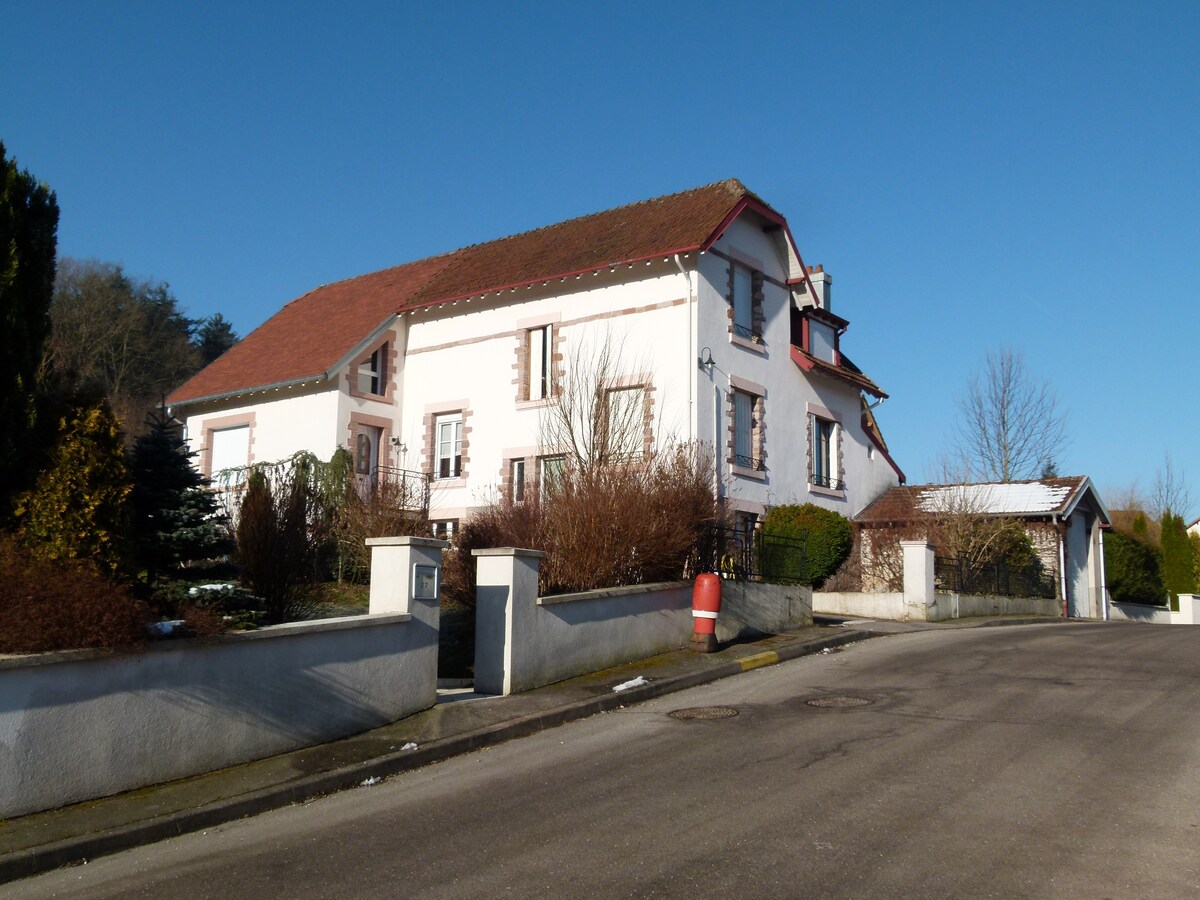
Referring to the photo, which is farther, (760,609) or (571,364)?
(571,364)

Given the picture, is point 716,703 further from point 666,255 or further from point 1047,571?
point 1047,571

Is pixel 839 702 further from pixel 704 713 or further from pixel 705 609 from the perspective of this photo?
pixel 705 609

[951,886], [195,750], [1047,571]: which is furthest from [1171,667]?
[1047,571]

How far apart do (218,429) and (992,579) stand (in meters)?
19.3

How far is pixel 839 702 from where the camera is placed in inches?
436

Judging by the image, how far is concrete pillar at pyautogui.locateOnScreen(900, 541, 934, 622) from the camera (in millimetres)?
21906

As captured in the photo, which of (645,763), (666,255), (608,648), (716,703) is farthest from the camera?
(666,255)

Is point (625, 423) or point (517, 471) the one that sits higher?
point (625, 423)

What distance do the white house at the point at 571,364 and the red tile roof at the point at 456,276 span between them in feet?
0.21

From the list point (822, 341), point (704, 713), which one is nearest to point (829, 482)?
point (822, 341)

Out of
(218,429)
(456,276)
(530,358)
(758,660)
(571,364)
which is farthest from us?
(218,429)

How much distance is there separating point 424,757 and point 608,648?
4303 millimetres

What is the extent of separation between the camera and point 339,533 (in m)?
17.9

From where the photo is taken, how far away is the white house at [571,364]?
22656mm
